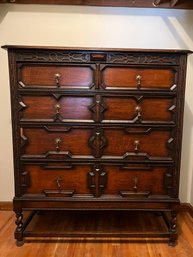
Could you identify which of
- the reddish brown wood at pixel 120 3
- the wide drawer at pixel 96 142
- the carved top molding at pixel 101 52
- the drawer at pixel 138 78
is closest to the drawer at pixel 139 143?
the wide drawer at pixel 96 142

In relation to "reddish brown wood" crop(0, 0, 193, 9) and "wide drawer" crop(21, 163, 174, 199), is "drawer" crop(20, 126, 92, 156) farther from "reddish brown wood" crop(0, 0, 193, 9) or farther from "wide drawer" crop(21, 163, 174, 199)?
"reddish brown wood" crop(0, 0, 193, 9)

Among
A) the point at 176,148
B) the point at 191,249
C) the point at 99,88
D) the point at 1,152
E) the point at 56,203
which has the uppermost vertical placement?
the point at 99,88

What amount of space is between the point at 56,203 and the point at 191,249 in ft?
3.32

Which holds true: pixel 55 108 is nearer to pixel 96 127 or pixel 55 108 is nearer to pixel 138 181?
pixel 96 127

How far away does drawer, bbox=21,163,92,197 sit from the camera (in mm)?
1727

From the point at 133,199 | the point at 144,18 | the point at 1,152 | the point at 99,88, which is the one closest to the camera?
the point at 99,88

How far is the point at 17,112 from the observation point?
166 cm

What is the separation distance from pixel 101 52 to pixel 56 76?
1.07 feet

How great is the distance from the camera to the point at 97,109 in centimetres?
166

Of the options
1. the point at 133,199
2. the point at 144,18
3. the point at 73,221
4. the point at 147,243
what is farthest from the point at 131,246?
Result: the point at 144,18

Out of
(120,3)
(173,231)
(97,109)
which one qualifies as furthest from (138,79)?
(173,231)

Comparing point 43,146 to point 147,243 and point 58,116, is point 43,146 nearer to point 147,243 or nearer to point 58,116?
point 58,116

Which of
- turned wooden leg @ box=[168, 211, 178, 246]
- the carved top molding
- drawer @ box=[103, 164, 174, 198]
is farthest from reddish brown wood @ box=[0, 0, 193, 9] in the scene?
turned wooden leg @ box=[168, 211, 178, 246]

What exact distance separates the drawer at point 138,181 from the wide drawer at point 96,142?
0.09 meters
